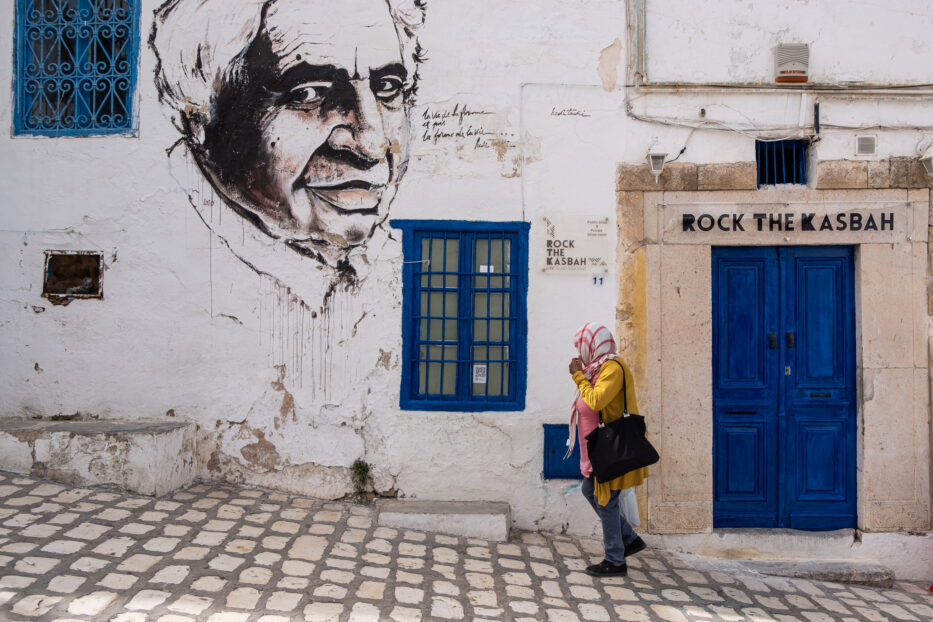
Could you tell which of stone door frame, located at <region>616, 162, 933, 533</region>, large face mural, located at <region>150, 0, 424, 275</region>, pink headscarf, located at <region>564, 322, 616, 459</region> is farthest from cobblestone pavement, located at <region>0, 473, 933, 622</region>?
large face mural, located at <region>150, 0, 424, 275</region>

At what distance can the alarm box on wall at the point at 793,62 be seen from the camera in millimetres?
5328

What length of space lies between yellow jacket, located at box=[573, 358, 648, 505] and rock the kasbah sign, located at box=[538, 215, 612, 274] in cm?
121

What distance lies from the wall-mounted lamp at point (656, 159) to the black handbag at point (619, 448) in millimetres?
1785

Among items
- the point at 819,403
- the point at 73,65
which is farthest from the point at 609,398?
the point at 73,65

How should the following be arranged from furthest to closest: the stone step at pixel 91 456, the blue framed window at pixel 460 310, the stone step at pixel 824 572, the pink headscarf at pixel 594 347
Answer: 1. the blue framed window at pixel 460 310
2. the stone step at pixel 824 572
3. the stone step at pixel 91 456
4. the pink headscarf at pixel 594 347

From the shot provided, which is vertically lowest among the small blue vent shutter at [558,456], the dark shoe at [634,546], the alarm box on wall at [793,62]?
the dark shoe at [634,546]

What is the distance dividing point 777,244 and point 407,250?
289 centimetres

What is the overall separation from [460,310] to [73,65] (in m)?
3.77

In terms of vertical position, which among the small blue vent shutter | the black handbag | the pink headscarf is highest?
→ the pink headscarf

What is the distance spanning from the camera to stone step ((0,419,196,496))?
4.85 meters

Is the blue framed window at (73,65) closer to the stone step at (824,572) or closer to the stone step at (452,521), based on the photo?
the stone step at (452,521)

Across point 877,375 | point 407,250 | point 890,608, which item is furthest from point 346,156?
point 890,608

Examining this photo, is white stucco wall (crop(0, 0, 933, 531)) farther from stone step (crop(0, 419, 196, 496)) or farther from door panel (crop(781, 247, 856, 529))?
door panel (crop(781, 247, 856, 529))

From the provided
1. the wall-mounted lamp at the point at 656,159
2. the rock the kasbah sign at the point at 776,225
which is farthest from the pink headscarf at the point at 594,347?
the wall-mounted lamp at the point at 656,159
